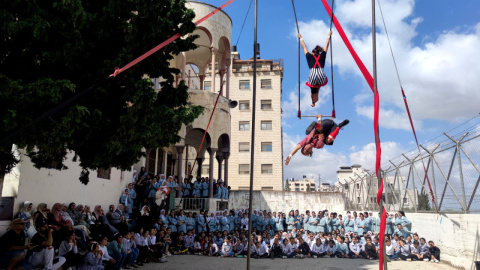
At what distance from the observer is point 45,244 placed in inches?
294

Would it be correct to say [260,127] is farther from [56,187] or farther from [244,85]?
[56,187]

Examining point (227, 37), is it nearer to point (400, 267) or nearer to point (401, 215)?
point (401, 215)

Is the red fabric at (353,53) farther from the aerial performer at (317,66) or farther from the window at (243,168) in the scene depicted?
the window at (243,168)

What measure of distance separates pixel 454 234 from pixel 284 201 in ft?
40.5

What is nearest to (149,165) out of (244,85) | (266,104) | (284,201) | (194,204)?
(194,204)

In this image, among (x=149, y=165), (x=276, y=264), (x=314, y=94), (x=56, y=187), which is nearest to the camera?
(x=314, y=94)

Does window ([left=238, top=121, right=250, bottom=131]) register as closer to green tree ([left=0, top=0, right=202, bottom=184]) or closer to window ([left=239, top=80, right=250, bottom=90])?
window ([left=239, top=80, right=250, bottom=90])

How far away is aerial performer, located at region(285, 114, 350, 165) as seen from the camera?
28.7 ft

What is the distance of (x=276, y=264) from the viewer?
12.6 meters

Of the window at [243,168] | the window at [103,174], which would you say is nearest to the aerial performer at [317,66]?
the window at [103,174]

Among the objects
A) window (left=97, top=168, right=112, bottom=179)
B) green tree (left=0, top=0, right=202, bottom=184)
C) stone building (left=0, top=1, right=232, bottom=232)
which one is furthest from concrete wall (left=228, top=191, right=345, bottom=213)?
green tree (left=0, top=0, right=202, bottom=184)

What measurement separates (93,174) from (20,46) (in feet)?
29.1

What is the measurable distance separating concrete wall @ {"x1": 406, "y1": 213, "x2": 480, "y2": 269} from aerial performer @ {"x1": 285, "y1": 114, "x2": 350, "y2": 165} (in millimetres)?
5408

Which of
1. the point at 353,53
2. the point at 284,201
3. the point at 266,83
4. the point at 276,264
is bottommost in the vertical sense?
the point at 276,264
